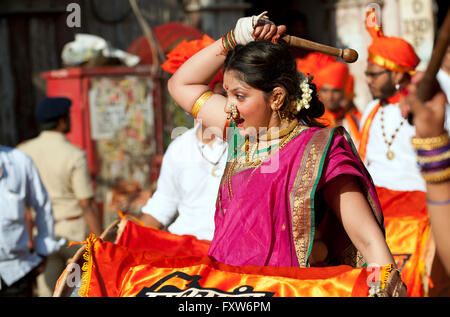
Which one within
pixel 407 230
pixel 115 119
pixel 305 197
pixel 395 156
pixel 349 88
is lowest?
pixel 407 230

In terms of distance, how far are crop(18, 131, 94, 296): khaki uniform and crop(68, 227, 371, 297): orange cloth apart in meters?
3.18

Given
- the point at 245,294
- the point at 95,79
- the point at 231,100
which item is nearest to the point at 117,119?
the point at 95,79

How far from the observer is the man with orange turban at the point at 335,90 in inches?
272

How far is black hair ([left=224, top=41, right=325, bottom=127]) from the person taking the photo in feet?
8.64

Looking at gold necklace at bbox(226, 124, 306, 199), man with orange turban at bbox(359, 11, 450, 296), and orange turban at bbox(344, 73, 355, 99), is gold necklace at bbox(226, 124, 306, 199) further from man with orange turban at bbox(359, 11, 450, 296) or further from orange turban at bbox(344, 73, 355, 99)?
orange turban at bbox(344, 73, 355, 99)

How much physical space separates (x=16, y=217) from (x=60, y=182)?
101 centimetres

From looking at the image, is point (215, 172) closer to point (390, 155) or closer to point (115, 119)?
point (390, 155)

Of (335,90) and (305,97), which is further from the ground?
(305,97)

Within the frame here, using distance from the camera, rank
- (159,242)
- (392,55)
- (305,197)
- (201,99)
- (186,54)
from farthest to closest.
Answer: (392,55), (186,54), (159,242), (201,99), (305,197)

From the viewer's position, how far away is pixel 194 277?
7.56 ft

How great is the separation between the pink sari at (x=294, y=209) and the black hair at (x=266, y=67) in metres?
0.21

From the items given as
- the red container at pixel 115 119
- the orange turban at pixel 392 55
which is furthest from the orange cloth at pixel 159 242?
the red container at pixel 115 119

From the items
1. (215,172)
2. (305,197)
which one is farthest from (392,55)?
(305,197)

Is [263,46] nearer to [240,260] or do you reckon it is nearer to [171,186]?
[240,260]
